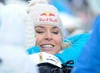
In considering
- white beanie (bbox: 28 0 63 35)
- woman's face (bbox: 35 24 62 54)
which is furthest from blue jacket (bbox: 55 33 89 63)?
white beanie (bbox: 28 0 63 35)

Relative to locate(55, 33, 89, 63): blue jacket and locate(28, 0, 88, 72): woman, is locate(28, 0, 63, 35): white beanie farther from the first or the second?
locate(55, 33, 89, 63): blue jacket

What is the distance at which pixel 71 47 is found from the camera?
552 cm

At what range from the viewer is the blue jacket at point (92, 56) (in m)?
3.55

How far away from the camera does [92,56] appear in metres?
3.56

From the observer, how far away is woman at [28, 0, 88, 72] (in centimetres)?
550

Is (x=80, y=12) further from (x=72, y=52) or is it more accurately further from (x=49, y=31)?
(x=72, y=52)

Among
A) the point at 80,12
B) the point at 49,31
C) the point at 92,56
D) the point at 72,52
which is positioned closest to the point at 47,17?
the point at 49,31

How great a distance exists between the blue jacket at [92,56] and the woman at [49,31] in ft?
5.53

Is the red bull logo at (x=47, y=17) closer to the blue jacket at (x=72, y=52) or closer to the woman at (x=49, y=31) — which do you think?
the woman at (x=49, y=31)

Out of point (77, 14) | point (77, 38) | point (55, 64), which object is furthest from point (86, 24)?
point (55, 64)

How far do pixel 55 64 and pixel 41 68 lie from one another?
0.23 meters

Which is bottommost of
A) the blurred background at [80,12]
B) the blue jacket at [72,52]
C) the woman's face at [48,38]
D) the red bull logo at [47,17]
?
the blue jacket at [72,52]

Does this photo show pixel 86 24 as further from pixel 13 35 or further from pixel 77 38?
pixel 13 35

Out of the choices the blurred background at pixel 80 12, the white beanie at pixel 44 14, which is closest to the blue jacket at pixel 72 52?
the white beanie at pixel 44 14
